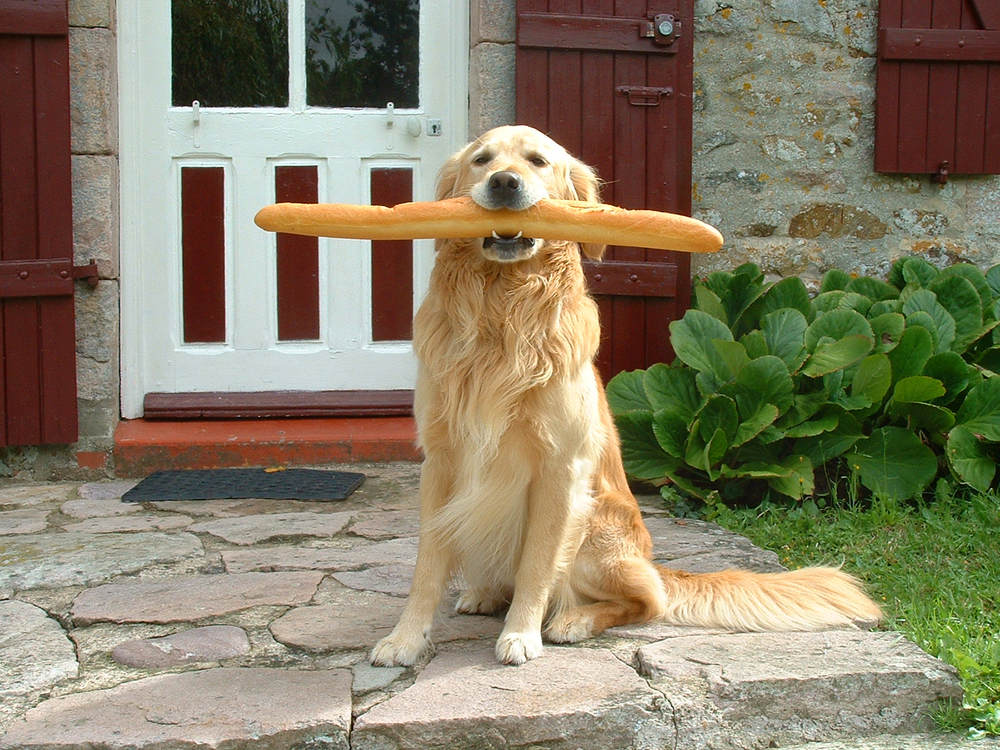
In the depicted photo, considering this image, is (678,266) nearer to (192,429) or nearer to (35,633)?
(192,429)

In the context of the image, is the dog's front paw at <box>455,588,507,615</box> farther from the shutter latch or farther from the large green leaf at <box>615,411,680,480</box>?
the shutter latch

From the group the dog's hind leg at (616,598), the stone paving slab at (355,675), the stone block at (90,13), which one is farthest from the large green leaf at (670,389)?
the stone block at (90,13)

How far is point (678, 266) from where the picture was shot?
4.75m

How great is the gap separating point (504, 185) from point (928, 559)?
196 centimetres

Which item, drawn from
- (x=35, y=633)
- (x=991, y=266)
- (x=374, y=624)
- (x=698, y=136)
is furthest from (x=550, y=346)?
(x=991, y=266)

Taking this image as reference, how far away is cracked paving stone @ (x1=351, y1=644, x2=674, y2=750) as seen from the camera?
84.1 inches

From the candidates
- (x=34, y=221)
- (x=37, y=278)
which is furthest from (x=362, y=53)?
(x=37, y=278)

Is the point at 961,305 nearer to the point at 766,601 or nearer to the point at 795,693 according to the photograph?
the point at 766,601

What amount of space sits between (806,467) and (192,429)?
2638 millimetres

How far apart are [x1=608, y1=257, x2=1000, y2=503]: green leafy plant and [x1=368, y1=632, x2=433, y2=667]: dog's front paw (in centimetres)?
169

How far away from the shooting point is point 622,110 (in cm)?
461

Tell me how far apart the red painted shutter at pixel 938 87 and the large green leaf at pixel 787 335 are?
131 centimetres

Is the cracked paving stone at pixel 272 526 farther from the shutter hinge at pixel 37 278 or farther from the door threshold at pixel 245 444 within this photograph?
the shutter hinge at pixel 37 278

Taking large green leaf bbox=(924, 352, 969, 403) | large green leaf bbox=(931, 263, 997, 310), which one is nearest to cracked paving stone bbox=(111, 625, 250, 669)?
large green leaf bbox=(924, 352, 969, 403)
